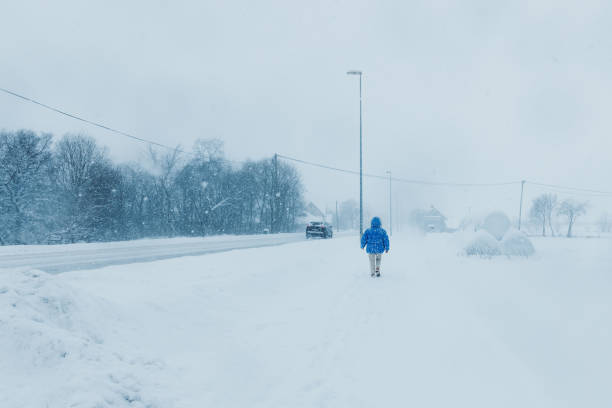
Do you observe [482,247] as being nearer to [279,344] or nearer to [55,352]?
[279,344]

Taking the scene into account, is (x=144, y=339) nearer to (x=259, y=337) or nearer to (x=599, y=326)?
(x=259, y=337)

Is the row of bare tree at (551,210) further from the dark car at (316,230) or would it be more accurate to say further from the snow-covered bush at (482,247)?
the snow-covered bush at (482,247)

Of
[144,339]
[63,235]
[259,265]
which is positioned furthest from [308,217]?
[144,339]

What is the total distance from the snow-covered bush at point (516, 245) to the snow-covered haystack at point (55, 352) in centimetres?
2053

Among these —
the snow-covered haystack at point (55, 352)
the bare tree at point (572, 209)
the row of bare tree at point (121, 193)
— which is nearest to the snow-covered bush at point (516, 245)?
the snow-covered haystack at point (55, 352)

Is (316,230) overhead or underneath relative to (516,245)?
overhead

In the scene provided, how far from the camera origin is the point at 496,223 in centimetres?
3025

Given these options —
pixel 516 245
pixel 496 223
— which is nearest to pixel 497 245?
pixel 516 245

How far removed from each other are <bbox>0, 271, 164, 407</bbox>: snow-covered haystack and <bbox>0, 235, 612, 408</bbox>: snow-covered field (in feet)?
0.05

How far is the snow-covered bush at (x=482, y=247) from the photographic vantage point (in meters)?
19.1

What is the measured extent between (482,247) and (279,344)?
1703 centimetres

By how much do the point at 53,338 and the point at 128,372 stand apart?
81 cm

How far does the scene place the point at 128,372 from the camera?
12.3 feet

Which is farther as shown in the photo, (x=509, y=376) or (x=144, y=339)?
(x=144, y=339)
